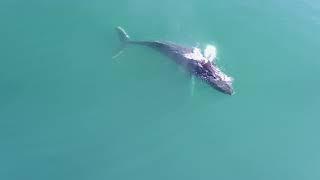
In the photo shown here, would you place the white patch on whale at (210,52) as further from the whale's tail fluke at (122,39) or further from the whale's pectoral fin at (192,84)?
the whale's tail fluke at (122,39)

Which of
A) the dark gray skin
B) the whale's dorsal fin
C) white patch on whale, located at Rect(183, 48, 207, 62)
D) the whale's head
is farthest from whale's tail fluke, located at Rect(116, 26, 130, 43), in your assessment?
the whale's head

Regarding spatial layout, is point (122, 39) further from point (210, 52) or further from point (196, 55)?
point (210, 52)

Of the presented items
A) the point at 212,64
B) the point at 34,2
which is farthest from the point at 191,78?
the point at 34,2

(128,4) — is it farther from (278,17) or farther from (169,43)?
(278,17)

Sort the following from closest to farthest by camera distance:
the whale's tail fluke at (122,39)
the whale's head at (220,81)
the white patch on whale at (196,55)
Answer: the whale's head at (220,81) → the white patch on whale at (196,55) → the whale's tail fluke at (122,39)

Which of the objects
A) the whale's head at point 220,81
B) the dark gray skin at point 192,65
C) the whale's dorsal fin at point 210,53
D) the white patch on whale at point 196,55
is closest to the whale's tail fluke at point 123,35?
the dark gray skin at point 192,65

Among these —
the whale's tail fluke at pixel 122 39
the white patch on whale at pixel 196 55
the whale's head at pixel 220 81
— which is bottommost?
the whale's head at pixel 220 81
